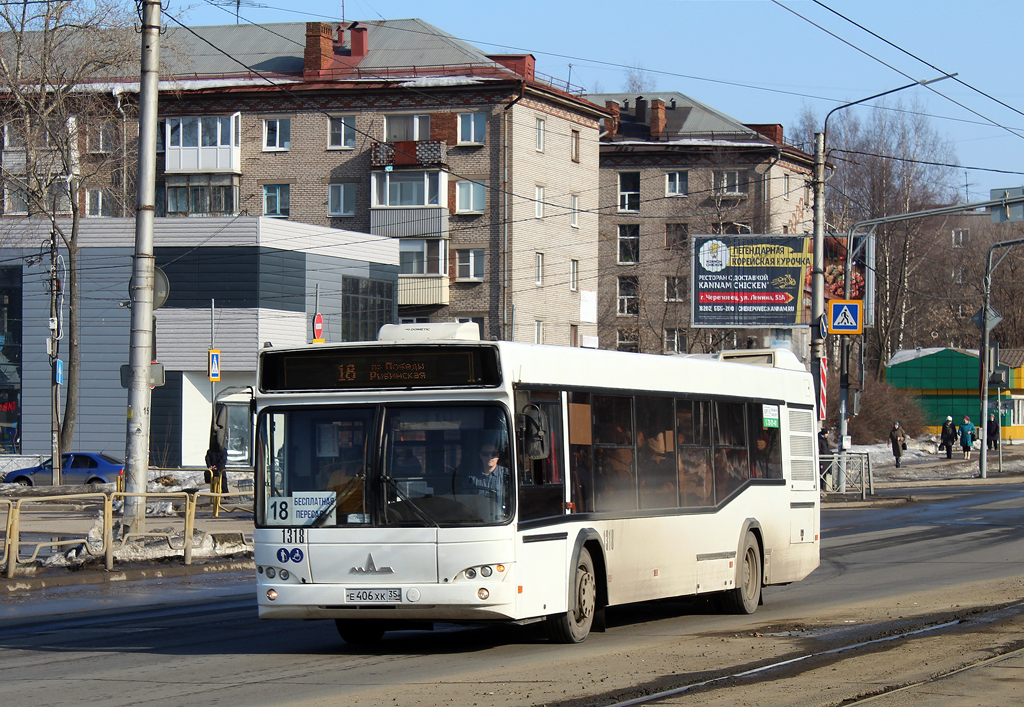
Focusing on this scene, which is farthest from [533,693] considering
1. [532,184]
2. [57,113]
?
[532,184]

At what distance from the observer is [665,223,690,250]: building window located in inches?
2788

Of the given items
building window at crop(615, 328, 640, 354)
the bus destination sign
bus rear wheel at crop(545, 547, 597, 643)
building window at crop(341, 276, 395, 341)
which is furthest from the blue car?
building window at crop(615, 328, 640, 354)

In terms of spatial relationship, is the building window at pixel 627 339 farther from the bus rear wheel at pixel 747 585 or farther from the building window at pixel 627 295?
the bus rear wheel at pixel 747 585

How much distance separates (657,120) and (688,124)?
3347 millimetres

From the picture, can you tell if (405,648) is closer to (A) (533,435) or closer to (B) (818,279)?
(A) (533,435)

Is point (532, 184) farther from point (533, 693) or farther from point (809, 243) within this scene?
point (533, 693)

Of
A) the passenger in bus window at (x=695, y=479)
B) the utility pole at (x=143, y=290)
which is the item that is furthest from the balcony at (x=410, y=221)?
the passenger in bus window at (x=695, y=479)

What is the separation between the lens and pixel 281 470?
10.0 metres

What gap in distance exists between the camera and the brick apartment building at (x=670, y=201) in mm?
69500

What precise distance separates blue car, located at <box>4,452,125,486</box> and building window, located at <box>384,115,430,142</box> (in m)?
24.3

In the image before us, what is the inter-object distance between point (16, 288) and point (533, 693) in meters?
40.0

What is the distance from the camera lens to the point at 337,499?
387 inches

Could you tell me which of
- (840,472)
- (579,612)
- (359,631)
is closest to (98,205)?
(840,472)

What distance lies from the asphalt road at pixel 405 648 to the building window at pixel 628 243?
56377 millimetres
